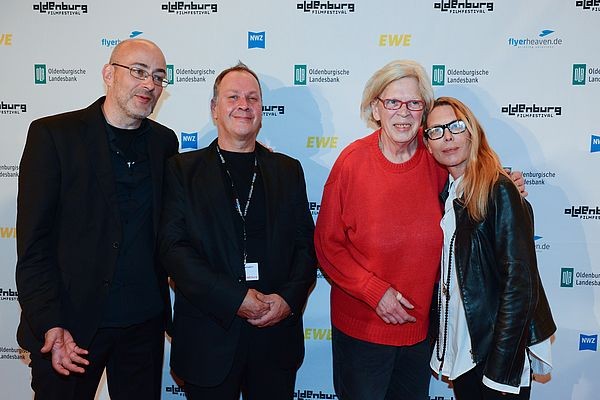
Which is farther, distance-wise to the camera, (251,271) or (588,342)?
(588,342)

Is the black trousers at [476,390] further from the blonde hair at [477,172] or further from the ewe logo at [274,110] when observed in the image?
the ewe logo at [274,110]

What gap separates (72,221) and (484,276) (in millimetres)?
1571

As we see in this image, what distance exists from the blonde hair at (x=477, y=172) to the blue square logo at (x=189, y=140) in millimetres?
1526

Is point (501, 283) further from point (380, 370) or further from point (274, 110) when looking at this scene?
point (274, 110)

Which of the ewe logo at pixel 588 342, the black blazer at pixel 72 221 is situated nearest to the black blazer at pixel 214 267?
the black blazer at pixel 72 221

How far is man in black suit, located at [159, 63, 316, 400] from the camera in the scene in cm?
206

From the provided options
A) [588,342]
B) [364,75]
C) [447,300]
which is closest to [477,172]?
[447,300]

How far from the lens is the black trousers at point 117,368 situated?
2.07 meters

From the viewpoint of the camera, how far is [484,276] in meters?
1.95

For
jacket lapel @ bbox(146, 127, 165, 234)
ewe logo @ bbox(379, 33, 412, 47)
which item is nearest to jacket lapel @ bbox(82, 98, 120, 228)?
jacket lapel @ bbox(146, 127, 165, 234)

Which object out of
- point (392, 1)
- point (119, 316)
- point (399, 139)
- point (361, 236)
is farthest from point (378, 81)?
point (119, 316)

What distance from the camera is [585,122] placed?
2.89 metres

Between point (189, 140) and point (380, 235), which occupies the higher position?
point (189, 140)

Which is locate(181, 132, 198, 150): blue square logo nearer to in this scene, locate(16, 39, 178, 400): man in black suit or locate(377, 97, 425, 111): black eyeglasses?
locate(16, 39, 178, 400): man in black suit
